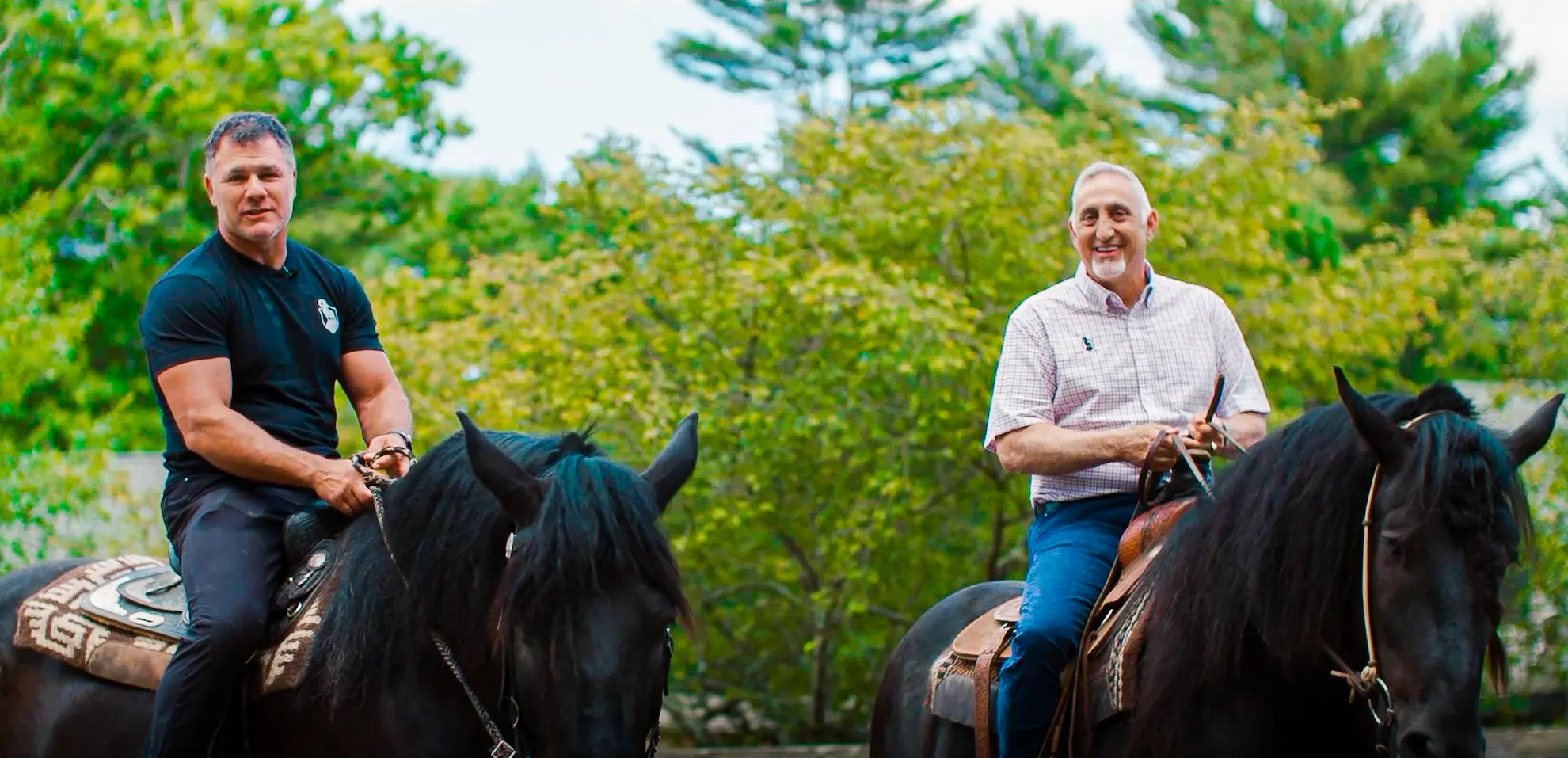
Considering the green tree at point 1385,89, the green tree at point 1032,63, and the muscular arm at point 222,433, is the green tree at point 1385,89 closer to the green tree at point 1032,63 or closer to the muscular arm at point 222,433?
the green tree at point 1032,63

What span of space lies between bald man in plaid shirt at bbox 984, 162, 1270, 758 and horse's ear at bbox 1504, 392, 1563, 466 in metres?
0.84

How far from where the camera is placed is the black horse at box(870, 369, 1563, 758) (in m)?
3.13

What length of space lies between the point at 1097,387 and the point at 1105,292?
0.91 ft

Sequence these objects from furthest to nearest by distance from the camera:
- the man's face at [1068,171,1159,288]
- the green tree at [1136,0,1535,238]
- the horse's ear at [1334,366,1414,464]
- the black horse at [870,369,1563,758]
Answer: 1. the green tree at [1136,0,1535,238]
2. the man's face at [1068,171,1159,288]
3. the horse's ear at [1334,366,1414,464]
4. the black horse at [870,369,1563,758]

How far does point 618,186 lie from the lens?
12680 millimetres

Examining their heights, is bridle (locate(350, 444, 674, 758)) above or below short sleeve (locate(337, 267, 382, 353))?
below

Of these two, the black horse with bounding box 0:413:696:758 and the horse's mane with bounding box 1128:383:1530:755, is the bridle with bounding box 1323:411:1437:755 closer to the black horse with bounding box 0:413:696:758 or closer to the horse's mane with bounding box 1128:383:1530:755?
the horse's mane with bounding box 1128:383:1530:755

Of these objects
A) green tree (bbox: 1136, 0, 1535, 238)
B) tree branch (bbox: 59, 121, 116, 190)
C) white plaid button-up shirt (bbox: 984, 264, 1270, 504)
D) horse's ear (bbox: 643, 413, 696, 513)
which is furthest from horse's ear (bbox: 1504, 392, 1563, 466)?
green tree (bbox: 1136, 0, 1535, 238)

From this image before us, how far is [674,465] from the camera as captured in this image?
12.1ft

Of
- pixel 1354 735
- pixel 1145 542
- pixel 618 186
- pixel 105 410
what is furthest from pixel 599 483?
pixel 105 410

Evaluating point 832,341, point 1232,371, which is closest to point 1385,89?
point 832,341

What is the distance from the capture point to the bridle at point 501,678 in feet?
11.1

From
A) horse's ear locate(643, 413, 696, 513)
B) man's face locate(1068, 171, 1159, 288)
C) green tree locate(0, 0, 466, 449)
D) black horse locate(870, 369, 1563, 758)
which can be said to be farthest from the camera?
green tree locate(0, 0, 466, 449)

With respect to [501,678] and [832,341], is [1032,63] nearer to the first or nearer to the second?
[832,341]
